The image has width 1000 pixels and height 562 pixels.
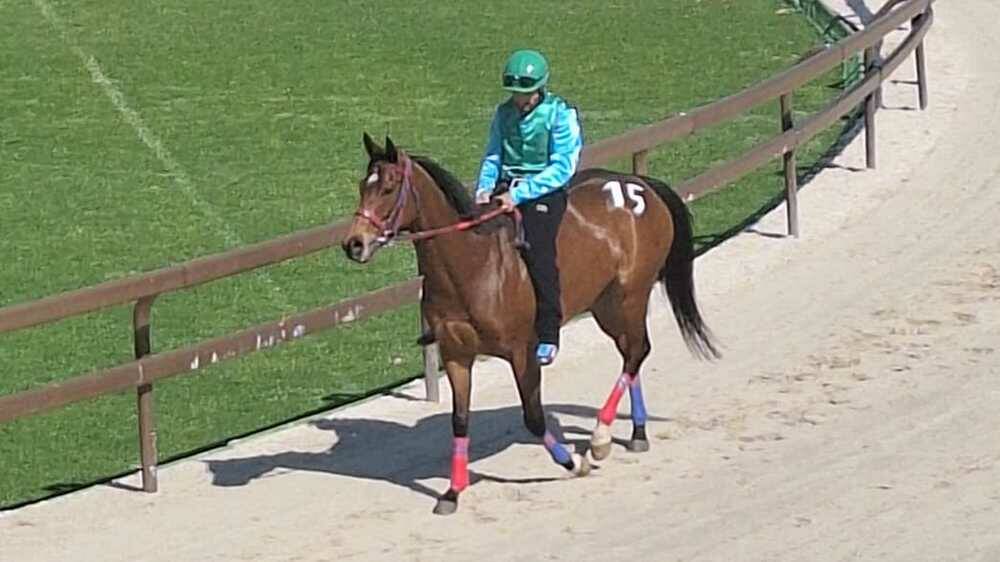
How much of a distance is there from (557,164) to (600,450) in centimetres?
150

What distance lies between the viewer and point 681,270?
1089cm

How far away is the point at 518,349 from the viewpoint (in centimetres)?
984

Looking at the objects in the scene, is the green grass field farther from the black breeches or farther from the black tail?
the black breeches

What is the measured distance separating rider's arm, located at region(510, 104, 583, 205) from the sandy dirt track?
55.0 inches

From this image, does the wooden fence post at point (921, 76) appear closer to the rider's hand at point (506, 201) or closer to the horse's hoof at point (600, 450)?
the horse's hoof at point (600, 450)

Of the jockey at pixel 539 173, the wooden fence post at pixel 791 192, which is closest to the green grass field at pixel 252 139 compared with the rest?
the wooden fence post at pixel 791 192

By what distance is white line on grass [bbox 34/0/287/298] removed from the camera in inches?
643

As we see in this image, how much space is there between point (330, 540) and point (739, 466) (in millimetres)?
2051

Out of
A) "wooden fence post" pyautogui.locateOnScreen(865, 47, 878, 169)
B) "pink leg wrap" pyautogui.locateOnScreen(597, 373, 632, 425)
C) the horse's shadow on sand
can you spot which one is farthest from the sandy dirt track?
"wooden fence post" pyautogui.locateOnScreen(865, 47, 878, 169)

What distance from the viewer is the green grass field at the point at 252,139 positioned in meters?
12.6

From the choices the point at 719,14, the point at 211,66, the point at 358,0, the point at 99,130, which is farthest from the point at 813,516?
the point at 358,0

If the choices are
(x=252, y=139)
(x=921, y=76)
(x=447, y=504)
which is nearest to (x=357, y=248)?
(x=447, y=504)

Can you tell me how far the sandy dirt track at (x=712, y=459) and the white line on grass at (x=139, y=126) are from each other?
128 inches

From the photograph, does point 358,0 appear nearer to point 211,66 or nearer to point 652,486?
point 211,66
